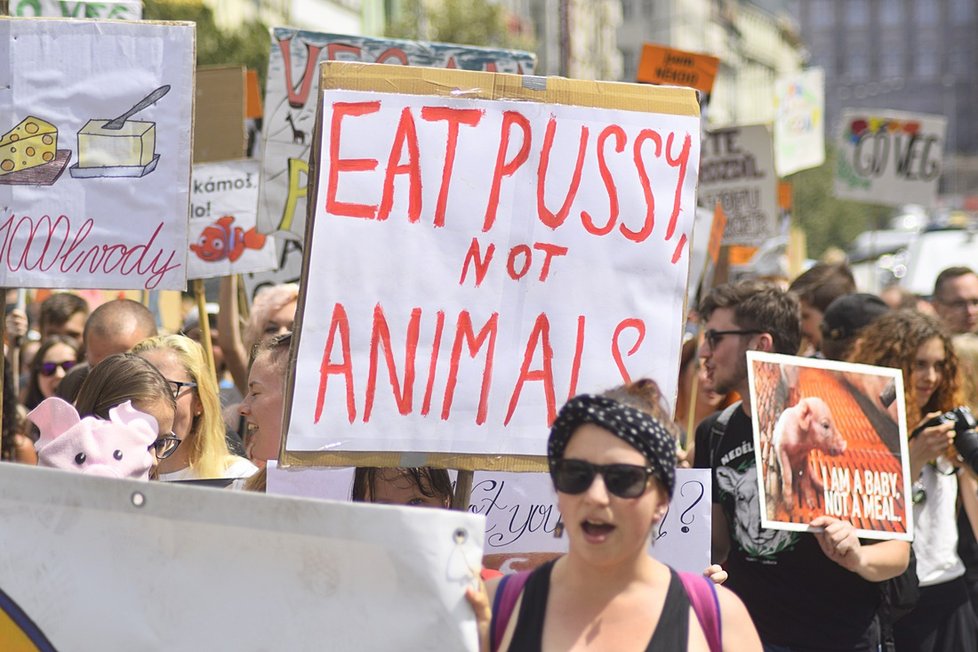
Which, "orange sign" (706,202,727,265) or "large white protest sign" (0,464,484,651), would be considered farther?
A: "orange sign" (706,202,727,265)

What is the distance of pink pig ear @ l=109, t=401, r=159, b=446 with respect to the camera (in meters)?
3.19

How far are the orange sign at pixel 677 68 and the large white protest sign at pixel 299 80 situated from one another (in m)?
1.97

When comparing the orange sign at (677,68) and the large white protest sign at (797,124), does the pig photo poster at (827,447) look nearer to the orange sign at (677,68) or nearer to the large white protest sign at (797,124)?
the orange sign at (677,68)

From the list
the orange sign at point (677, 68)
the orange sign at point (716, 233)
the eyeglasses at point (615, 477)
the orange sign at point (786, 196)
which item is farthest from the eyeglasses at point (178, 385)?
the orange sign at point (786, 196)

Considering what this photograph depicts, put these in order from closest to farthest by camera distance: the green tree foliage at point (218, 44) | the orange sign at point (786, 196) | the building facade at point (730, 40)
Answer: the orange sign at point (786, 196) → the green tree foliage at point (218, 44) → the building facade at point (730, 40)

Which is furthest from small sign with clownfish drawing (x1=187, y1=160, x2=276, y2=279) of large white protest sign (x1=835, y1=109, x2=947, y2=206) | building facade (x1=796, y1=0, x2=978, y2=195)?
building facade (x1=796, y1=0, x2=978, y2=195)

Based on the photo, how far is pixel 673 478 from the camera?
251 centimetres

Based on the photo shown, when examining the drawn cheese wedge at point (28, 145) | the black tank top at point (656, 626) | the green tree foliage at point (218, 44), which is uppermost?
the green tree foliage at point (218, 44)

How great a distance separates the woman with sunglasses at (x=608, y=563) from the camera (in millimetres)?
2436

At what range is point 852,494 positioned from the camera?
11.9ft

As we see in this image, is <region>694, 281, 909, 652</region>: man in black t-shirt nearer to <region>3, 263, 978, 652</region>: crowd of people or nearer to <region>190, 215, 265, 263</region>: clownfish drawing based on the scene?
<region>3, 263, 978, 652</region>: crowd of people

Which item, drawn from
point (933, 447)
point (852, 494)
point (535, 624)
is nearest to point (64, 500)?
point (535, 624)

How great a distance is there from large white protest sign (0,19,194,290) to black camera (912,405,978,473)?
7.39ft

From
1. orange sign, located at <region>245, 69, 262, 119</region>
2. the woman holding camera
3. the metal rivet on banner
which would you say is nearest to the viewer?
the metal rivet on banner
